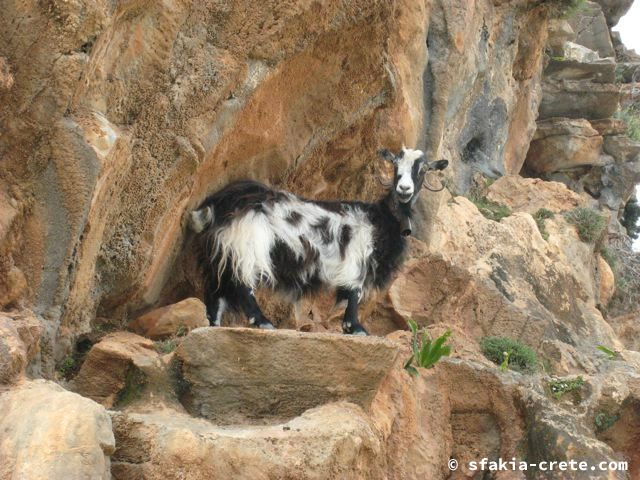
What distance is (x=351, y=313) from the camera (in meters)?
7.14

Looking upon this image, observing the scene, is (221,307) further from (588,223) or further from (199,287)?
(588,223)

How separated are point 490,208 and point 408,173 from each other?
3.98 metres

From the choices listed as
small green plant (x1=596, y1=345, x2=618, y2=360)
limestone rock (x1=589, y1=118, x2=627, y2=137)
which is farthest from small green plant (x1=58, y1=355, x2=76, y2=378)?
limestone rock (x1=589, y1=118, x2=627, y2=137)

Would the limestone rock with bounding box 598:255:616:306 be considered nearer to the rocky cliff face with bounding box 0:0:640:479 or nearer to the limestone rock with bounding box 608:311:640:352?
the limestone rock with bounding box 608:311:640:352

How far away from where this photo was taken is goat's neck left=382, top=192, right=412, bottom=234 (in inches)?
302

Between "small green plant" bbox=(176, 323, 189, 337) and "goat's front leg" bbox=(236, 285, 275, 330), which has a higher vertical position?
"goat's front leg" bbox=(236, 285, 275, 330)

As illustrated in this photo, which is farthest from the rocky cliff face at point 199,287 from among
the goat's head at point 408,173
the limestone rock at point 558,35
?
the limestone rock at point 558,35

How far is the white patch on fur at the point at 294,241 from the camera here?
6480 mm

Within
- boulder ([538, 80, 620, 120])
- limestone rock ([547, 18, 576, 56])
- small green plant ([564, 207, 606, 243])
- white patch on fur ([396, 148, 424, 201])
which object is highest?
limestone rock ([547, 18, 576, 56])

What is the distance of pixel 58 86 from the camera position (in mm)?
4492

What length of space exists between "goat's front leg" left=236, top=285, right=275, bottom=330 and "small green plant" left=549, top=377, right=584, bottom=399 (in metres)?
2.38

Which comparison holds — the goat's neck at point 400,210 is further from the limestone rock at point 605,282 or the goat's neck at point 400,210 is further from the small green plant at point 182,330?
the limestone rock at point 605,282

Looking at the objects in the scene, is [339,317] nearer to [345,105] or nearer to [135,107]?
[345,105]

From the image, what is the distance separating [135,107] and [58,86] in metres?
0.87
